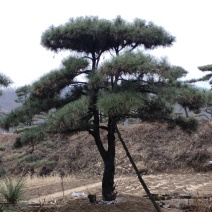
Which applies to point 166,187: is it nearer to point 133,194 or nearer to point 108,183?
point 133,194

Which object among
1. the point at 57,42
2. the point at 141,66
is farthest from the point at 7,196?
the point at 57,42

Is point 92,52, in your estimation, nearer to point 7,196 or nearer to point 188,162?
point 7,196

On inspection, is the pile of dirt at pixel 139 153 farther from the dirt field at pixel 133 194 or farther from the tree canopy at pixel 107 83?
the tree canopy at pixel 107 83

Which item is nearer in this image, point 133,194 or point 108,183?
point 108,183

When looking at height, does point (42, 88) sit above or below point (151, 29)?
below

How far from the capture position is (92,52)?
311 inches

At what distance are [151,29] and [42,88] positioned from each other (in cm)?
247

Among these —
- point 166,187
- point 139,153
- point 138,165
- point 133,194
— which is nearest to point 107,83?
point 133,194

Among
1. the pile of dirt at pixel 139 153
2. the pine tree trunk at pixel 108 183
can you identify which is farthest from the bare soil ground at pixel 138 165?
the pine tree trunk at pixel 108 183

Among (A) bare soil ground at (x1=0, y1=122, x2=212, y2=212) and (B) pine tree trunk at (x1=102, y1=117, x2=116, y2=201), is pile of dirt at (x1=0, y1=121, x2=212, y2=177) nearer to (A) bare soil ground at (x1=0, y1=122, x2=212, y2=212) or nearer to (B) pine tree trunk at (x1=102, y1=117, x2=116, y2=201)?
(A) bare soil ground at (x1=0, y1=122, x2=212, y2=212)

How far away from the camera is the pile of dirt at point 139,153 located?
1550cm

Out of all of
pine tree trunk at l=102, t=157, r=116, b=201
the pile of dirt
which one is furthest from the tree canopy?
the pile of dirt

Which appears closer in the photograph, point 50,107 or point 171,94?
point 171,94

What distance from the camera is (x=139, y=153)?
56.4 ft
